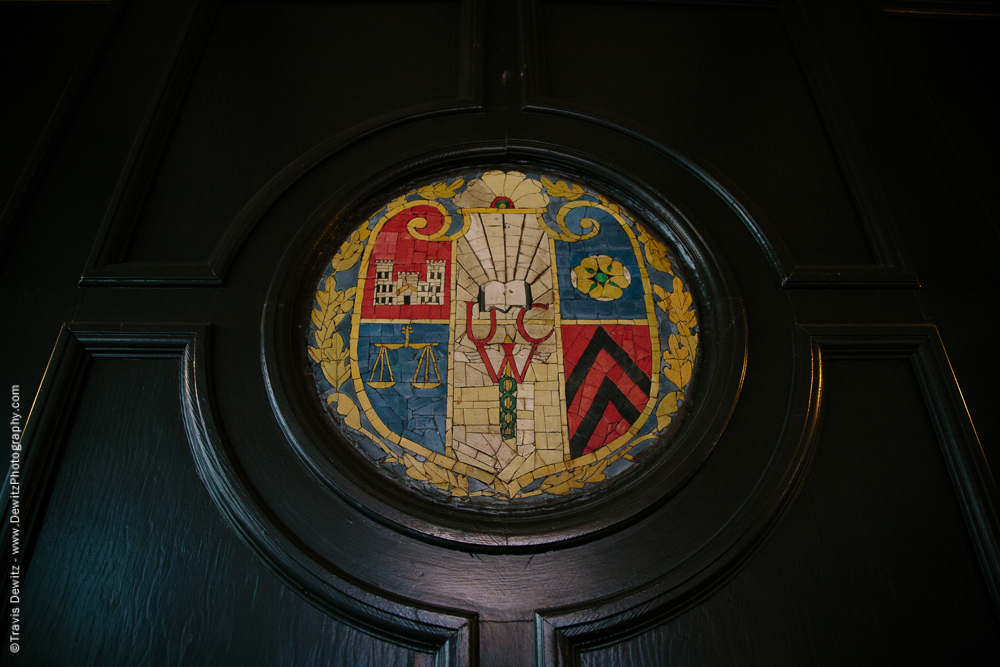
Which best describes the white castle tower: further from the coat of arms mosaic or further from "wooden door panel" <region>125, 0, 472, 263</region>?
"wooden door panel" <region>125, 0, 472, 263</region>

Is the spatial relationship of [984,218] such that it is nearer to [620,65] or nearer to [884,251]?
[884,251]

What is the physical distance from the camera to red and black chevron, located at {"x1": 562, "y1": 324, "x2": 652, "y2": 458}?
63.9 inches

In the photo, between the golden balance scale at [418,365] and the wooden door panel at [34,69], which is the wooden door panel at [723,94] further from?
the wooden door panel at [34,69]

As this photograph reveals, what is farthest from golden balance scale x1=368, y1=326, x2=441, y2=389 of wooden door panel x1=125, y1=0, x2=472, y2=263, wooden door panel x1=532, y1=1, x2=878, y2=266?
wooden door panel x1=532, y1=1, x2=878, y2=266

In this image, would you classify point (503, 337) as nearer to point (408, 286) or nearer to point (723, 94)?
point (408, 286)

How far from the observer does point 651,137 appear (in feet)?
6.73

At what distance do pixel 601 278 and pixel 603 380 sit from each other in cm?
32

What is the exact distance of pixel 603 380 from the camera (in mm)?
1686

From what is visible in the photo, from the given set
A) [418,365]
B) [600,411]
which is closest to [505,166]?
[418,365]

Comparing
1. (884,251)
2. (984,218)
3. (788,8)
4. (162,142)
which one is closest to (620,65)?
(788,8)

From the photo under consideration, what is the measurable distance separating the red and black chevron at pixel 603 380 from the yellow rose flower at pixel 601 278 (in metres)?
0.11

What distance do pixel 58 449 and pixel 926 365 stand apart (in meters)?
2.22

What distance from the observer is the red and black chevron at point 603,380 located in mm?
1622

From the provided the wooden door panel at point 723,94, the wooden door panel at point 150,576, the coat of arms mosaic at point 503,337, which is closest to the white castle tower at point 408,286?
the coat of arms mosaic at point 503,337
